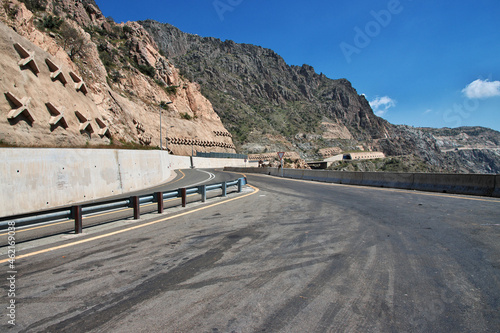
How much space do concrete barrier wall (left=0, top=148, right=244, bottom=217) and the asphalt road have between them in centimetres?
626

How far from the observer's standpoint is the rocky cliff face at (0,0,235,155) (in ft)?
58.9

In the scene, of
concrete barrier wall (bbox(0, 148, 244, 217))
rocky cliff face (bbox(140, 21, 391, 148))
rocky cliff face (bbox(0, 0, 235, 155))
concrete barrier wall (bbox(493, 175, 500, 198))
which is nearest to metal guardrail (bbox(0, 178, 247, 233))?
concrete barrier wall (bbox(0, 148, 244, 217))

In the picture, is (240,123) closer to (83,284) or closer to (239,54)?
(239,54)

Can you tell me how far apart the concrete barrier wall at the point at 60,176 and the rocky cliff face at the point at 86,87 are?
503 centimetres

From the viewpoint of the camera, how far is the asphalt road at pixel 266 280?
2797 mm

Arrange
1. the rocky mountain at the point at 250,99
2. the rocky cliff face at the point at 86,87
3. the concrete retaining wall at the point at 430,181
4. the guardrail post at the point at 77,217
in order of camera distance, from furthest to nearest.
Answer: the rocky mountain at the point at 250,99, the rocky cliff face at the point at 86,87, the concrete retaining wall at the point at 430,181, the guardrail post at the point at 77,217

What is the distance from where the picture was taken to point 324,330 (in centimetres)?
263

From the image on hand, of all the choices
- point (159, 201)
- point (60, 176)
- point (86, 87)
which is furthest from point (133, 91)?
point (159, 201)

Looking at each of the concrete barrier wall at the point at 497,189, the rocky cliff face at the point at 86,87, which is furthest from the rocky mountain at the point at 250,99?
the concrete barrier wall at the point at 497,189

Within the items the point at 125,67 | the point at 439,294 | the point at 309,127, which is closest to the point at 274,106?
the point at 309,127

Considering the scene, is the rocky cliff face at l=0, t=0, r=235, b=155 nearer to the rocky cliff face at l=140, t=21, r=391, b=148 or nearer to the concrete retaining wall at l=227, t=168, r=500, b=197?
the concrete retaining wall at l=227, t=168, r=500, b=197

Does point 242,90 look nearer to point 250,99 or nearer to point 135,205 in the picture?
point 250,99

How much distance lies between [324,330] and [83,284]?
3104 mm

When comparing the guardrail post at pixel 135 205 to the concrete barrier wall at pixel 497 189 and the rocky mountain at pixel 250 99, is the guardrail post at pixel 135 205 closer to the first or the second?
the concrete barrier wall at pixel 497 189
